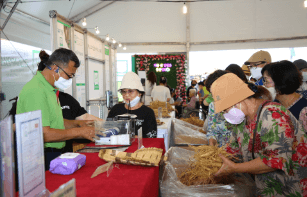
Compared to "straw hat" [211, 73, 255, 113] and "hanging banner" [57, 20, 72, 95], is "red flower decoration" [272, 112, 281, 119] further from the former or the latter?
"hanging banner" [57, 20, 72, 95]

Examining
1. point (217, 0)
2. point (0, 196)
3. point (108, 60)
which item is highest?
point (217, 0)

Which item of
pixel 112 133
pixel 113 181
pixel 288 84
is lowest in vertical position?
pixel 113 181

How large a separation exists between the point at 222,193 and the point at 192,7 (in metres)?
10.8

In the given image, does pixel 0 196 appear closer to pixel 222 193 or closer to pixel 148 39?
pixel 222 193

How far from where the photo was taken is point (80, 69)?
17.4 ft

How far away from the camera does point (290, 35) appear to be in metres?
10.3

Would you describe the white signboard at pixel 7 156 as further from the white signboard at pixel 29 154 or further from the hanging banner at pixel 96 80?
the hanging banner at pixel 96 80

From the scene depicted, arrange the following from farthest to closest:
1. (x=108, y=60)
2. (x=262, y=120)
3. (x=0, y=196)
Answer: (x=108, y=60) → (x=262, y=120) → (x=0, y=196)

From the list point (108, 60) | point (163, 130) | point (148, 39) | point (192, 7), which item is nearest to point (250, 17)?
point (192, 7)

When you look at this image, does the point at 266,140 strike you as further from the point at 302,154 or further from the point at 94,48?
the point at 94,48

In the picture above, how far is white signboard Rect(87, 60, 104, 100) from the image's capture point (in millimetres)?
6027

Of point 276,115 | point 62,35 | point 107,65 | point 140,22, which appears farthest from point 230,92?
point 140,22

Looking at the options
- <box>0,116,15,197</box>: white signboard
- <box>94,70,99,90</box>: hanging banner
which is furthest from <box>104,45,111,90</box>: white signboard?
<box>0,116,15,197</box>: white signboard

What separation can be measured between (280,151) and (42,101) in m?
1.60
